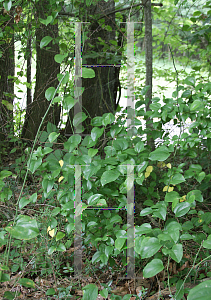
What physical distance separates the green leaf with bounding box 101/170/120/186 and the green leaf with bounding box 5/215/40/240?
0.32 metres

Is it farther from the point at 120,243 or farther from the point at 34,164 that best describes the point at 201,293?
the point at 34,164

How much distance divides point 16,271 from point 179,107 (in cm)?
125

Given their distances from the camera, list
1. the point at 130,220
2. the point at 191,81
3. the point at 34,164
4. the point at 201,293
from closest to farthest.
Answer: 1. the point at 201,293
2. the point at 34,164
3. the point at 130,220
4. the point at 191,81

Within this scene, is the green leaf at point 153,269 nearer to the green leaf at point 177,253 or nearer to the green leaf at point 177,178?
the green leaf at point 177,253

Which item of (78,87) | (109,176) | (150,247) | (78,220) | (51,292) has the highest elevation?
(78,87)

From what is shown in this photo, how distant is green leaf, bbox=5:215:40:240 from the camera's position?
0.71 m

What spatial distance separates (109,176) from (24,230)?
0.37 m

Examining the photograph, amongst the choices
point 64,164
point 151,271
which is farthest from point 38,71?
point 151,271

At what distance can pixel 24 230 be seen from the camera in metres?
0.72

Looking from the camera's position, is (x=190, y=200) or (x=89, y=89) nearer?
(x=190, y=200)

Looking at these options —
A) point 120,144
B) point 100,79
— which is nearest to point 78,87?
point 120,144

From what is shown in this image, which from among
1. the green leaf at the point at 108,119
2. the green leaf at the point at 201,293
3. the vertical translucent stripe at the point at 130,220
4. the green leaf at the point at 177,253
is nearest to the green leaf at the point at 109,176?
the vertical translucent stripe at the point at 130,220

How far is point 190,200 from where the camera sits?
0.96 meters

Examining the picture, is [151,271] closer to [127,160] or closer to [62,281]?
[127,160]
